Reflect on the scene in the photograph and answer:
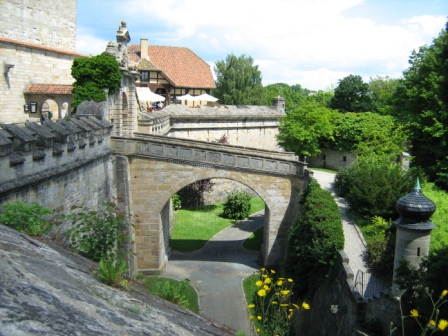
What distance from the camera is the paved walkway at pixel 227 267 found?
17.6 m

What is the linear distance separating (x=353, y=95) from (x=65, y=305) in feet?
179

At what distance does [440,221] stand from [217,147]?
1084 cm

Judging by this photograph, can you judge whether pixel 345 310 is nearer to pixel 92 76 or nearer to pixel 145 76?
pixel 92 76

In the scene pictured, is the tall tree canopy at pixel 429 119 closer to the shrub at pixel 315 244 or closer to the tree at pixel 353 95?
the shrub at pixel 315 244

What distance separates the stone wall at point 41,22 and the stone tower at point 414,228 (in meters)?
23.3

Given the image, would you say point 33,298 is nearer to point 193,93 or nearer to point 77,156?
point 77,156

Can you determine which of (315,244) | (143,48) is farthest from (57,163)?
(143,48)

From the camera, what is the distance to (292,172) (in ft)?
70.3

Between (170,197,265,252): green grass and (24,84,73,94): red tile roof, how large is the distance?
10.3 m

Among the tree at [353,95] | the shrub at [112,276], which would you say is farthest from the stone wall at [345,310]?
the tree at [353,95]

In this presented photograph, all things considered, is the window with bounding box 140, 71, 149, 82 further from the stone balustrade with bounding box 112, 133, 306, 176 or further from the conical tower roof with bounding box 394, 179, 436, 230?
the conical tower roof with bounding box 394, 179, 436, 230

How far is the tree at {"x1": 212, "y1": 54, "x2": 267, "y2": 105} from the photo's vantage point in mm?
56531

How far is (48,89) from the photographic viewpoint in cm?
2248

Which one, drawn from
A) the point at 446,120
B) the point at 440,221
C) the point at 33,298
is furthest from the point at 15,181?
the point at 446,120
